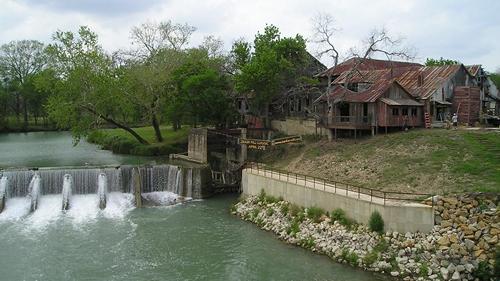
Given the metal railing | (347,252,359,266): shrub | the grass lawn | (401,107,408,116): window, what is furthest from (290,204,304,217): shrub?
the grass lawn

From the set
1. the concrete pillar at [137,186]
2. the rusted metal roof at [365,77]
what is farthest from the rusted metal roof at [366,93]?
the concrete pillar at [137,186]

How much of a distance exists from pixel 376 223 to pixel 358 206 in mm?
1711

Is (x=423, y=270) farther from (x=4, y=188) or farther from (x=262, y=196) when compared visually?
(x=4, y=188)

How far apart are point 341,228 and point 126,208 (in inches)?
681

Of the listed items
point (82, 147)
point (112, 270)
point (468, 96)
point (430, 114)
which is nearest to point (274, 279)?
point (112, 270)

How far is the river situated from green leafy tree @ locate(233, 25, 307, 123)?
14.1 metres

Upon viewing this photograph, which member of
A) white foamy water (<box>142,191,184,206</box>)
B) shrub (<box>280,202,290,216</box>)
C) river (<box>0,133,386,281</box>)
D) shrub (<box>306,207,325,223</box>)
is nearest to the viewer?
river (<box>0,133,386,281</box>)

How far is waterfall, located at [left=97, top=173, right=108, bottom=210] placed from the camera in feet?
124

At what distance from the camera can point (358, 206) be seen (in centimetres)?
2792

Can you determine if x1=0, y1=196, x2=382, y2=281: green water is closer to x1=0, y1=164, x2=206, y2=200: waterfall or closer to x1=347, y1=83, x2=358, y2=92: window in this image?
x1=0, y1=164, x2=206, y2=200: waterfall

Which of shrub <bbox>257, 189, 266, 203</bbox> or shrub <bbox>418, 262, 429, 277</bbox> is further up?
shrub <bbox>257, 189, 266, 203</bbox>

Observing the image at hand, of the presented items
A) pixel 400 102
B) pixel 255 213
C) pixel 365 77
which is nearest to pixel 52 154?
pixel 255 213

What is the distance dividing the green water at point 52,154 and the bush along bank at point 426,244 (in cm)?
2924

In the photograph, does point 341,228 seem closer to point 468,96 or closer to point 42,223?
point 42,223
